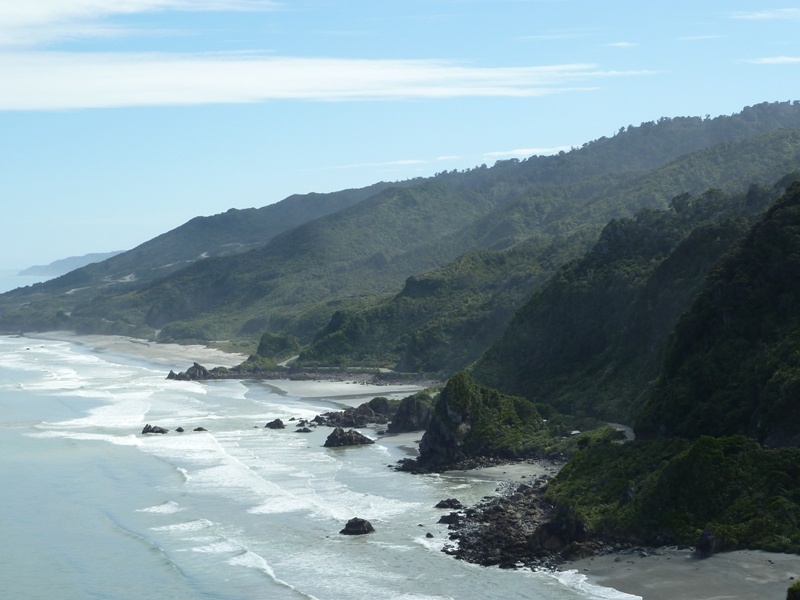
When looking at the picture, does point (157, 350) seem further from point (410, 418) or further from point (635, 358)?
point (635, 358)

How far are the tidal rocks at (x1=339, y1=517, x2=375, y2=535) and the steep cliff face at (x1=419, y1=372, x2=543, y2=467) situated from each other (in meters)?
13.6

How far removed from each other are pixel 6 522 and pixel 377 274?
5451 inches

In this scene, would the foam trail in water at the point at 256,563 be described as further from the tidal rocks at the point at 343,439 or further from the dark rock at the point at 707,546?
the tidal rocks at the point at 343,439

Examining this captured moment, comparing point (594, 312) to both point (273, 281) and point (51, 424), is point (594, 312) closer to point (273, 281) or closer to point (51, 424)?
point (51, 424)

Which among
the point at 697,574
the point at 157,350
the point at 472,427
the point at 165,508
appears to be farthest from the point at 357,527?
the point at 157,350

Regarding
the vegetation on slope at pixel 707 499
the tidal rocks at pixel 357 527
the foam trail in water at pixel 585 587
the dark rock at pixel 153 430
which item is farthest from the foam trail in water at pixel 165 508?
the dark rock at pixel 153 430

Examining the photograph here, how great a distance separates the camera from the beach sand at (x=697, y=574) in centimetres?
3356

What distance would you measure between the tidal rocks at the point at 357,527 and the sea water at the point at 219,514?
613 millimetres

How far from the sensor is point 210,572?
40938 millimetres

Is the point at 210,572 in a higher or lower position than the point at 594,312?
lower

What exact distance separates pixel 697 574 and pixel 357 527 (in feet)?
47.7

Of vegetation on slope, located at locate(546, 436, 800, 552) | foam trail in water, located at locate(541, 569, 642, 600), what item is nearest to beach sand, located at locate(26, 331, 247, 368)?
vegetation on slope, located at locate(546, 436, 800, 552)

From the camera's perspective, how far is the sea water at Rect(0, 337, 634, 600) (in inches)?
1537

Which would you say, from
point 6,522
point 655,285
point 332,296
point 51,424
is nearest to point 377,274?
point 332,296
